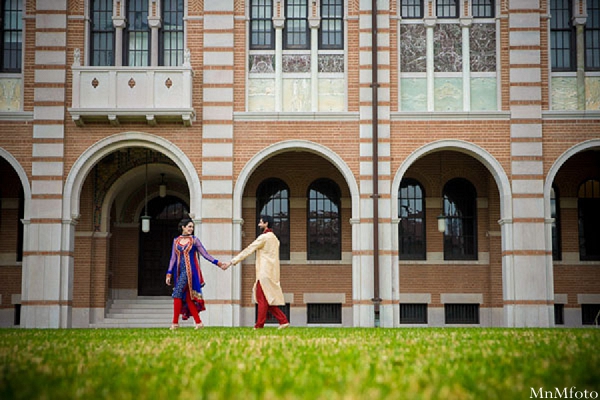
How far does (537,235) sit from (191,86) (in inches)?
366

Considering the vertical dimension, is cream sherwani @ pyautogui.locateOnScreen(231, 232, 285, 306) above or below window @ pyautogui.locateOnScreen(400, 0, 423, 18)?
below

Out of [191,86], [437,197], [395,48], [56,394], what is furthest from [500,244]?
[56,394]

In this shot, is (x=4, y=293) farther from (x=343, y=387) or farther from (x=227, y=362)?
(x=343, y=387)

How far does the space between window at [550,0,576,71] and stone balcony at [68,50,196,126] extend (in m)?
9.34

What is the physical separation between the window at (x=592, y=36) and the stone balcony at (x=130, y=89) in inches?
401

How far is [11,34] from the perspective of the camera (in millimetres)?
20141

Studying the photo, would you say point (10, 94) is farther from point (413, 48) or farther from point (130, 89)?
point (413, 48)

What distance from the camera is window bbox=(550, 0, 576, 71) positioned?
19938 mm

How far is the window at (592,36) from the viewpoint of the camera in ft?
65.4

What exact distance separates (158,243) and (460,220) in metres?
9.07

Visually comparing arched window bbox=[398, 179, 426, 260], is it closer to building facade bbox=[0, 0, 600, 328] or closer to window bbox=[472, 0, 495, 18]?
building facade bbox=[0, 0, 600, 328]

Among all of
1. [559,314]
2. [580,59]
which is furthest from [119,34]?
[559,314]

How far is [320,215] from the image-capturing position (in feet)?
72.7

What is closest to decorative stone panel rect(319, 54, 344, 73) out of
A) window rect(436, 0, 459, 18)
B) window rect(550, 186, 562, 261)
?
window rect(436, 0, 459, 18)
